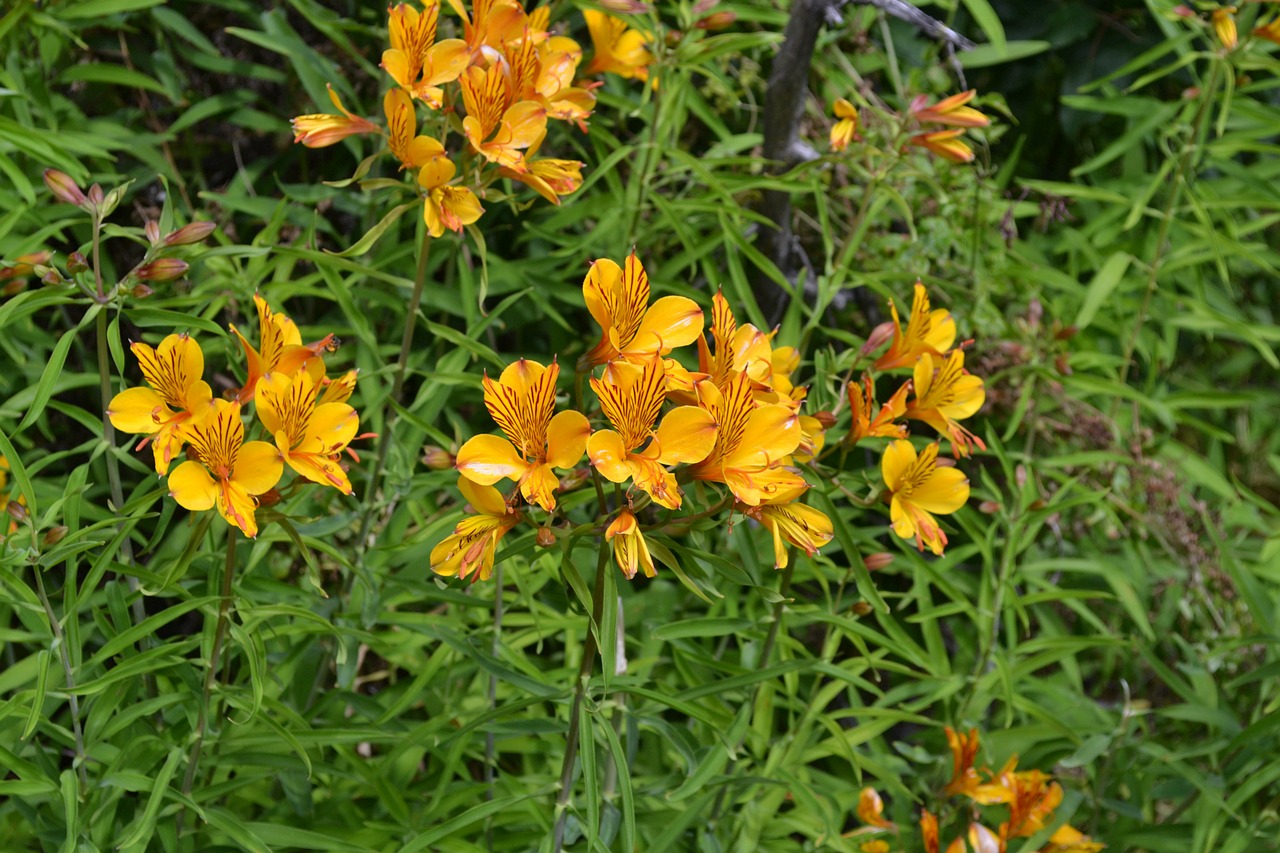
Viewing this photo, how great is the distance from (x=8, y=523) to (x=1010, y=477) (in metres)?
1.27

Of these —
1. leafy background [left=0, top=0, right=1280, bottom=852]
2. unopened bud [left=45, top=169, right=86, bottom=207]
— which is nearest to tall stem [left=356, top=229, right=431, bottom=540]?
leafy background [left=0, top=0, right=1280, bottom=852]

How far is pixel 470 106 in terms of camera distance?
114cm

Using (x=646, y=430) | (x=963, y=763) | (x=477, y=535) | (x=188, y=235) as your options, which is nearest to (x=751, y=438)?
(x=646, y=430)

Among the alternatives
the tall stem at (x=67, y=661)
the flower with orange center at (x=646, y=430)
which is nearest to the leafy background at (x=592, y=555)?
the tall stem at (x=67, y=661)

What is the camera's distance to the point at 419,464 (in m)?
1.66

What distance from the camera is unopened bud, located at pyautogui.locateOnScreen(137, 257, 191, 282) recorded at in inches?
44.1

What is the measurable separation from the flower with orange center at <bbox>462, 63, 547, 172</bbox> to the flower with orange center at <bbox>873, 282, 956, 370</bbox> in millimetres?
434

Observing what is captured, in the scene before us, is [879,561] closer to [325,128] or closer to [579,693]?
[579,693]

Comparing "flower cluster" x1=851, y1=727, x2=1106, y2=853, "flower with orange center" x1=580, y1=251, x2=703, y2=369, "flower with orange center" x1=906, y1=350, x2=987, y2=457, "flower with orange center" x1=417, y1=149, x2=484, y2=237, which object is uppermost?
"flower with orange center" x1=580, y1=251, x2=703, y2=369

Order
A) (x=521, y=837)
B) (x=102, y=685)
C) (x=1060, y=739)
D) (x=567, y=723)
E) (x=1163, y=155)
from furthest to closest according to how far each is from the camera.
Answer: (x=1163, y=155) < (x=1060, y=739) < (x=521, y=837) < (x=567, y=723) < (x=102, y=685)

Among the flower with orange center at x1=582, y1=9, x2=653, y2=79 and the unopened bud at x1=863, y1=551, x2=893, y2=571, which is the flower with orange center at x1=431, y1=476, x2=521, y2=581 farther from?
the flower with orange center at x1=582, y1=9, x2=653, y2=79

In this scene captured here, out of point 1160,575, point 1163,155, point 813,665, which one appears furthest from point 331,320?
point 1163,155

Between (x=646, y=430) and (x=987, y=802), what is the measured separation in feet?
3.01

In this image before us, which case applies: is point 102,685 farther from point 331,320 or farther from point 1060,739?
point 1060,739
